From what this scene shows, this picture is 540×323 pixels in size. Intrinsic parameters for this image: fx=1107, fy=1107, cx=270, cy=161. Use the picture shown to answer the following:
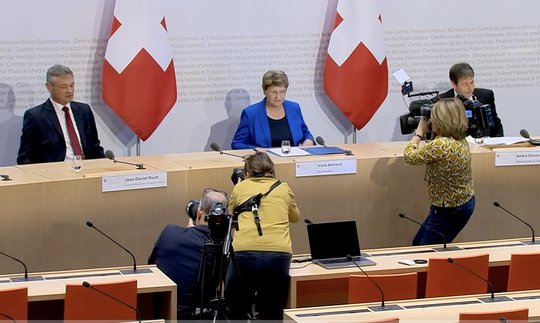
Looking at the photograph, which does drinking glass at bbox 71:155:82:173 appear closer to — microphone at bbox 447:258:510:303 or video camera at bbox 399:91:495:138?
video camera at bbox 399:91:495:138

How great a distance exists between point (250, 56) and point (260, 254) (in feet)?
12.4

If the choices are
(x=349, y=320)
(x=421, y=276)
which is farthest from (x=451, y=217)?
(x=349, y=320)

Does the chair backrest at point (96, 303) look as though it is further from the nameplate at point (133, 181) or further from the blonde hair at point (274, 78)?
the blonde hair at point (274, 78)

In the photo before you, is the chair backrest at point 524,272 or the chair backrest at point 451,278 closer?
the chair backrest at point 451,278

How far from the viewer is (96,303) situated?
6.15 metres

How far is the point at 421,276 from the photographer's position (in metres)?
7.36

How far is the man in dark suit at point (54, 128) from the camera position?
340 inches

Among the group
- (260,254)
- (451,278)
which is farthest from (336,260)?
(451,278)

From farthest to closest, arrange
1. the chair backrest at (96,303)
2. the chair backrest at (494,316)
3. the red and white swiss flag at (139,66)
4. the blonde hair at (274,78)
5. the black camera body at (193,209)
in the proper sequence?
the red and white swiss flag at (139,66)
the blonde hair at (274,78)
the black camera body at (193,209)
the chair backrest at (96,303)
the chair backrest at (494,316)

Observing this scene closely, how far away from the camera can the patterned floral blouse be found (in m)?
7.80

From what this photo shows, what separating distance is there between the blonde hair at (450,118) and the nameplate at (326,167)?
88 centimetres

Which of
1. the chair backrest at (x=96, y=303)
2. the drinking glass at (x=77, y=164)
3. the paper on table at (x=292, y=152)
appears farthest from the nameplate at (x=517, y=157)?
the chair backrest at (x=96, y=303)

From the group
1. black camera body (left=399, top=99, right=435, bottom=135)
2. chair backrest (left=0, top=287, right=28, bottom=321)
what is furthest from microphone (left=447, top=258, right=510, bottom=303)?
chair backrest (left=0, top=287, right=28, bottom=321)

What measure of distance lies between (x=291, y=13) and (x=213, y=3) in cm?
78
